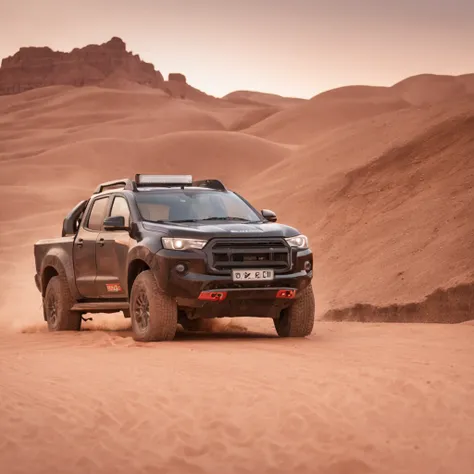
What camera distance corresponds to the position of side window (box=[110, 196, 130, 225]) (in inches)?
502

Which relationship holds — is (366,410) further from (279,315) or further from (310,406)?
(279,315)

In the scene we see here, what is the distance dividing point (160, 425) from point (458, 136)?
957 inches

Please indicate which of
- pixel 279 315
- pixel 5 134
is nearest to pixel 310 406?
pixel 279 315

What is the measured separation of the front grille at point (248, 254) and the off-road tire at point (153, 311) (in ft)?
1.98

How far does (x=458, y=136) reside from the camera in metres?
30.2

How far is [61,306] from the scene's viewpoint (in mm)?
13852

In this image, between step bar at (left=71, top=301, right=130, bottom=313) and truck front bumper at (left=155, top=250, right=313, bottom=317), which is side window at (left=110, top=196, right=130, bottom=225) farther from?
truck front bumper at (left=155, top=250, right=313, bottom=317)

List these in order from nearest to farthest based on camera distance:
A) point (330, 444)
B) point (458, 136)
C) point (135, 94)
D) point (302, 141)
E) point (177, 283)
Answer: point (330, 444) < point (177, 283) < point (458, 136) < point (302, 141) < point (135, 94)

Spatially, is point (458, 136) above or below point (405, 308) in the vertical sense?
above

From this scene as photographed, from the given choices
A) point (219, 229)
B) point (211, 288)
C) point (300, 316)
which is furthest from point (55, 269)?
point (300, 316)

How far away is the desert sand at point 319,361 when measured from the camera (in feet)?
21.8

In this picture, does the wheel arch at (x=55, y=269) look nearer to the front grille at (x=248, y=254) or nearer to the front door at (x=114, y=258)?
the front door at (x=114, y=258)

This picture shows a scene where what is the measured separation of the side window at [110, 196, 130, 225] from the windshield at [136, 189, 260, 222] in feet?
0.60

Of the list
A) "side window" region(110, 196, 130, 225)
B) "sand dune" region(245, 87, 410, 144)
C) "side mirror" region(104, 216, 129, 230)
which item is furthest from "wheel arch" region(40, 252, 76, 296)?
"sand dune" region(245, 87, 410, 144)
